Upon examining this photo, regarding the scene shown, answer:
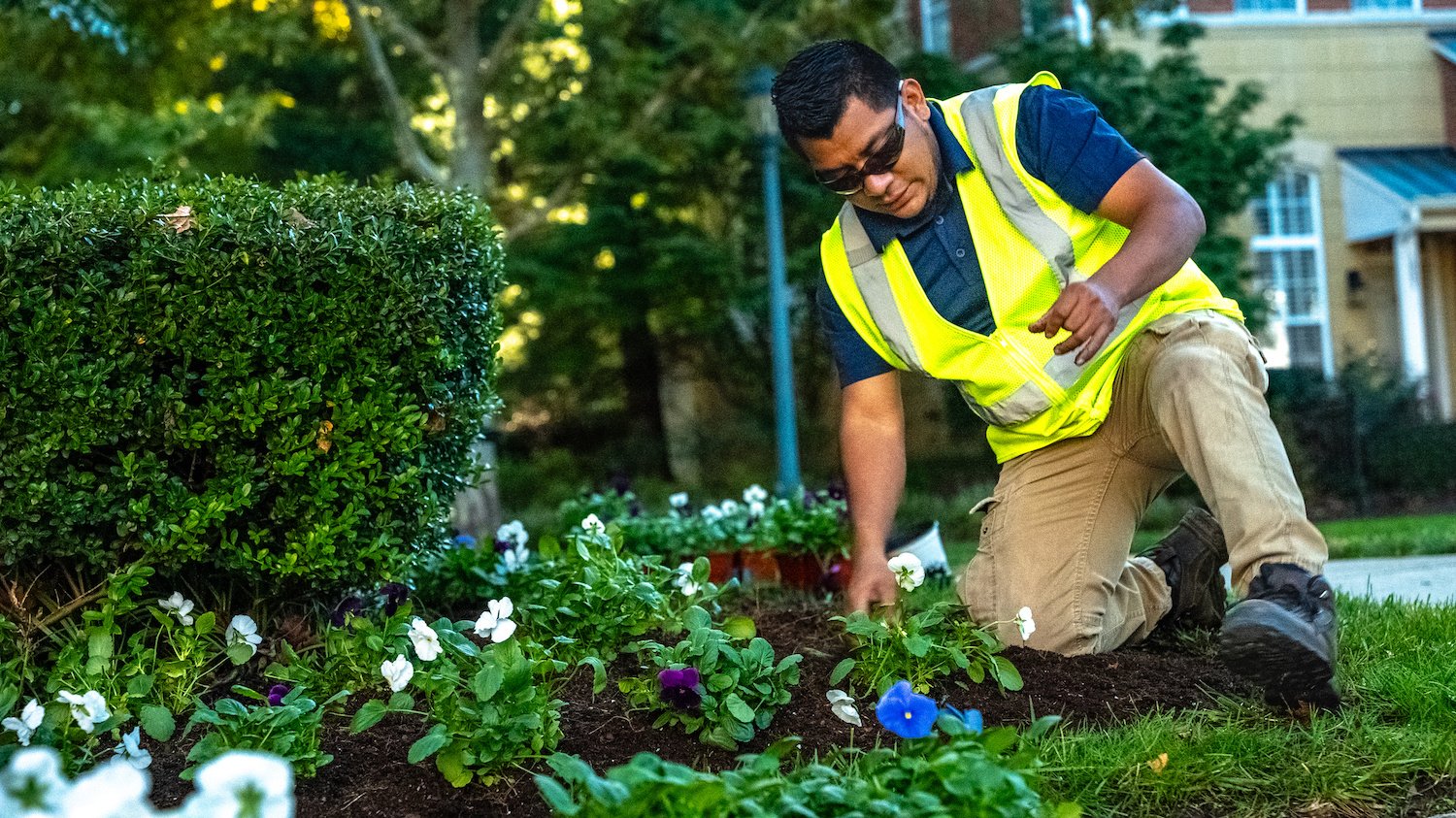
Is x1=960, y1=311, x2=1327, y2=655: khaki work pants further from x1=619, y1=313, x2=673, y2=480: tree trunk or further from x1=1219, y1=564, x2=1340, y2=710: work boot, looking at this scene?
x1=619, y1=313, x2=673, y2=480: tree trunk

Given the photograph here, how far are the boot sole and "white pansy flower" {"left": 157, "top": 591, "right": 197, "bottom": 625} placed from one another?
2325 mm

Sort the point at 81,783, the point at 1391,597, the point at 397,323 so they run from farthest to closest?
the point at 1391,597 → the point at 397,323 → the point at 81,783

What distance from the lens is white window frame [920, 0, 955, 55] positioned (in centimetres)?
1662

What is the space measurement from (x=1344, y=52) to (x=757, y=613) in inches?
572

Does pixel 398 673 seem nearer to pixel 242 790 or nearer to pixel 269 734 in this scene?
pixel 269 734

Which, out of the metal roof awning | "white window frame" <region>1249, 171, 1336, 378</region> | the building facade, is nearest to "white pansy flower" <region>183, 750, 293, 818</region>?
the building facade

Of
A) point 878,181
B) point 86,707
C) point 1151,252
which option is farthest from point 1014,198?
point 86,707

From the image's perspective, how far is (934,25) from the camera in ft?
55.4

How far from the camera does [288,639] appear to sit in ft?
11.9

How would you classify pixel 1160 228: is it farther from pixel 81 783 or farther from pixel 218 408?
pixel 81 783

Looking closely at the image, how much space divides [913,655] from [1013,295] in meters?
0.98

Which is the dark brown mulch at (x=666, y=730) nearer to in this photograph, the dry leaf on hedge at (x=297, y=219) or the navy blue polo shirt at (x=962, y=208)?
the navy blue polo shirt at (x=962, y=208)

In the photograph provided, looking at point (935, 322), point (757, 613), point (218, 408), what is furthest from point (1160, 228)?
point (218, 408)

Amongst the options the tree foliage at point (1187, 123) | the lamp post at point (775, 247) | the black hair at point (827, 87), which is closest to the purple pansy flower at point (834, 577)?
the black hair at point (827, 87)
